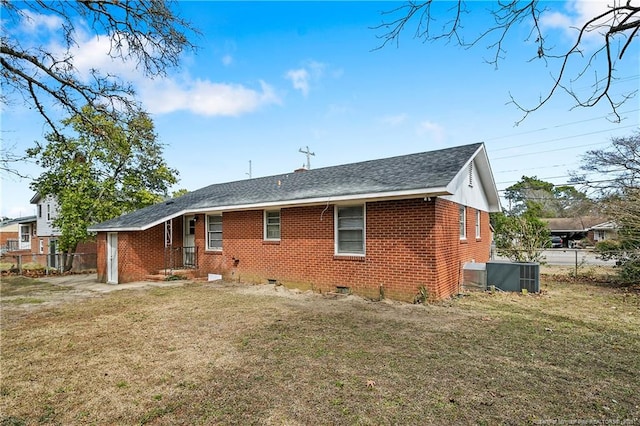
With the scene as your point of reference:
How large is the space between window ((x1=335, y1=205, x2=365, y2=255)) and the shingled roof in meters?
0.67

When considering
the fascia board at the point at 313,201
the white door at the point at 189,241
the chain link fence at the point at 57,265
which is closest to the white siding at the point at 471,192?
the fascia board at the point at 313,201

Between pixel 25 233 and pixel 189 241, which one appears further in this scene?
pixel 25 233

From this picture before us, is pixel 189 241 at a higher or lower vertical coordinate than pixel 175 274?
higher

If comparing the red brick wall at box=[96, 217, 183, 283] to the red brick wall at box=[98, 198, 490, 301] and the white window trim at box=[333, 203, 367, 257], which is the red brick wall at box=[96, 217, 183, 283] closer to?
the red brick wall at box=[98, 198, 490, 301]

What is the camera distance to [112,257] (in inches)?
561

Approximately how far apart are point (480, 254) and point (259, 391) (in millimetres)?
12386

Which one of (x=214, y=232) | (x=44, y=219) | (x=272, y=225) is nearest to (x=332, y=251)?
(x=272, y=225)

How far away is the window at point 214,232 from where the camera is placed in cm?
1392

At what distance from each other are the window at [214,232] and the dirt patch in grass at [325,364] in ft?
18.6

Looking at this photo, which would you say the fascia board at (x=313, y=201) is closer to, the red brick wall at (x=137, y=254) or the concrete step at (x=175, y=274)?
the red brick wall at (x=137, y=254)

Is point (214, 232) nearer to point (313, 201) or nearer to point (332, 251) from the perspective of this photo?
point (313, 201)

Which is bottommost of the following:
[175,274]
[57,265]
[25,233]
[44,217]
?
[57,265]

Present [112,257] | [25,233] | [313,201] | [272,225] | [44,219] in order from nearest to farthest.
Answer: [313,201]
[272,225]
[112,257]
[44,219]
[25,233]

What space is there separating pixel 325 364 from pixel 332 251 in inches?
223
